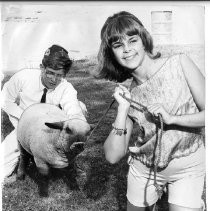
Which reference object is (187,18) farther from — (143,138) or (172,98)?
Result: (143,138)

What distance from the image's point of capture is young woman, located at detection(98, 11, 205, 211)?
1.95 meters

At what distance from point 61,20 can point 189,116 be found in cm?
99

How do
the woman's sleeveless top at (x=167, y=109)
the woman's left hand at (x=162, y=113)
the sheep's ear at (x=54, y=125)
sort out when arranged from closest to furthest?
the woman's left hand at (x=162, y=113)
the woman's sleeveless top at (x=167, y=109)
the sheep's ear at (x=54, y=125)

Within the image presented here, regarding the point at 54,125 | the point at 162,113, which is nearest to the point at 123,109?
the point at 162,113

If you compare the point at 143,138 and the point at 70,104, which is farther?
the point at 70,104

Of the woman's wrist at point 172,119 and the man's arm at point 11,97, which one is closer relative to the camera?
the woman's wrist at point 172,119

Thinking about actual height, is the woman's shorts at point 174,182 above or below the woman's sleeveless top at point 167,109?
below

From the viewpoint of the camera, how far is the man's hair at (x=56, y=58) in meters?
2.22

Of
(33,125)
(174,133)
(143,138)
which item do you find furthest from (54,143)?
(174,133)

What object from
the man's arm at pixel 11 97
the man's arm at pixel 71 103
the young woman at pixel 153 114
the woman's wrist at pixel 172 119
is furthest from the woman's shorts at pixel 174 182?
the man's arm at pixel 11 97

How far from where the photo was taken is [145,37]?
2018 mm

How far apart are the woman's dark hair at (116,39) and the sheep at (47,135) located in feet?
1.18

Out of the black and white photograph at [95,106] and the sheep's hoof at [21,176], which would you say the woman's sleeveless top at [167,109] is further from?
the sheep's hoof at [21,176]


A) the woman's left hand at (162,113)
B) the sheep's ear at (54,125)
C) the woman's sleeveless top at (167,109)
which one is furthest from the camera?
the sheep's ear at (54,125)
